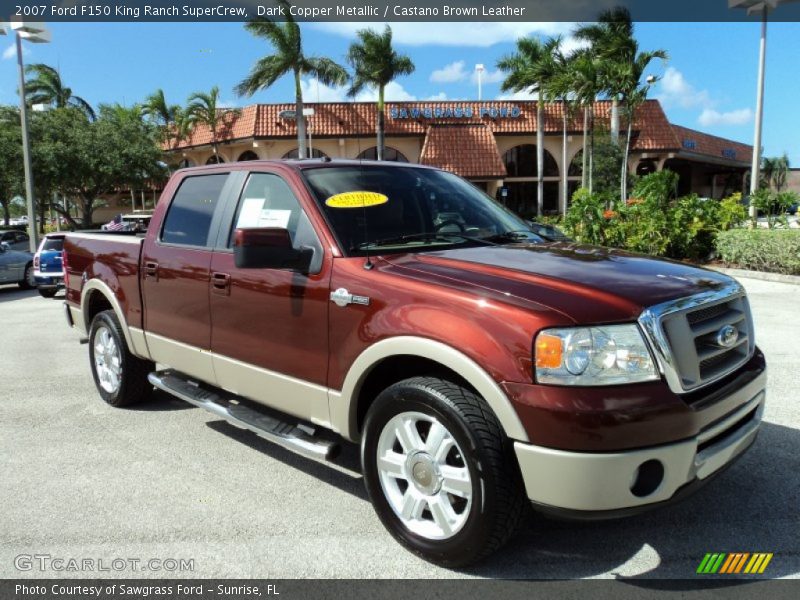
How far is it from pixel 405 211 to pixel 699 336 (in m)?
1.79

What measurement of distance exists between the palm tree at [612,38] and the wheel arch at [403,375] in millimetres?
24010

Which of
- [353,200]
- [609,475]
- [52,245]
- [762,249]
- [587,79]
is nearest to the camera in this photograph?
[609,475]

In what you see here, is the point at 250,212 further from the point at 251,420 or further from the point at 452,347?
the point at 452,347

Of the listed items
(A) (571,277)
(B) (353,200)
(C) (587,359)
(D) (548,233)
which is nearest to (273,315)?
(B) (353,200)

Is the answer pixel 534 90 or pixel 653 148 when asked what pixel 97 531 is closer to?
pixel 534 90

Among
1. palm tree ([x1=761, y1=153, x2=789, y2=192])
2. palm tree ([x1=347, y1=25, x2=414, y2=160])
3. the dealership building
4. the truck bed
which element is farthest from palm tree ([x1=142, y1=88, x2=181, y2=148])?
palm tree ([x1=761, y1=153, x2=789, y2=192])

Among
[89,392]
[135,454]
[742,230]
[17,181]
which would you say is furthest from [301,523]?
[17,181]

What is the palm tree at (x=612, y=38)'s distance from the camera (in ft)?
80.0

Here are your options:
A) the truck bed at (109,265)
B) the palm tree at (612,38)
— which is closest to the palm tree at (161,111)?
the palm tree at (612,38)

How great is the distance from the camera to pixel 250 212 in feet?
13.5

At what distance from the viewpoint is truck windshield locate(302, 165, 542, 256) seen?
11.9ft

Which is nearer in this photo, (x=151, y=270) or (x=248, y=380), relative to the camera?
(x=248, y=380)

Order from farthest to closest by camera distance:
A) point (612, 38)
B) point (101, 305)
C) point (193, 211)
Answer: point (612, 38) < point (101, 305) < point (193, 211)

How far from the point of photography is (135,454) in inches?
179
